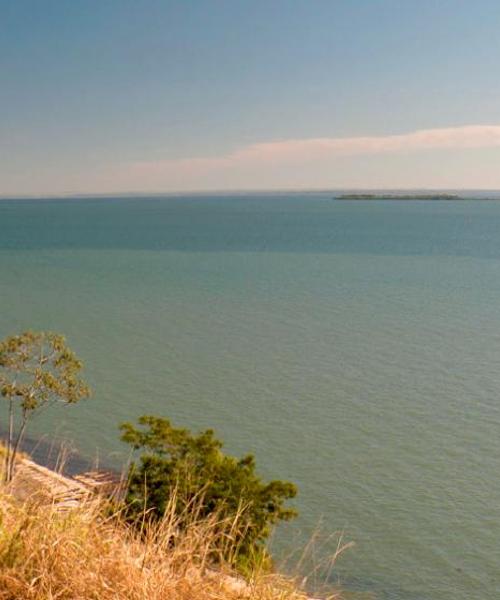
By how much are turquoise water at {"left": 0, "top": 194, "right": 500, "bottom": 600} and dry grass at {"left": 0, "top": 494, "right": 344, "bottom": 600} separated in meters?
12.2

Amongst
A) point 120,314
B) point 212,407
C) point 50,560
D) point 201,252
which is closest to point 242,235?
point 201,252

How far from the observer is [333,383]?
32.1m

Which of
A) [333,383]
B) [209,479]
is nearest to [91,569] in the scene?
[209,479]

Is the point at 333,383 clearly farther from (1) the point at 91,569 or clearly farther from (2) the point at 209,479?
(1) the point at 91,569

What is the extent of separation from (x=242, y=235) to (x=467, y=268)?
6167cm

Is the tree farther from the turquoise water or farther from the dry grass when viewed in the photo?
the dry grass

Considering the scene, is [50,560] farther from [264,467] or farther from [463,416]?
[463,416]

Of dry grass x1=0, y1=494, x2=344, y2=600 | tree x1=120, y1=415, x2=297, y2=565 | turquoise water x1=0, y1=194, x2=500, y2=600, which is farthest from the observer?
turquoise water x1=0, y1=194, x2=500, y2=600

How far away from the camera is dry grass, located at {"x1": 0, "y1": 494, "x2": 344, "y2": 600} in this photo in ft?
13.9

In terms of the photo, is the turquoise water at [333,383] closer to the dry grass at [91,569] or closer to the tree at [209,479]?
the tree at [209,479]

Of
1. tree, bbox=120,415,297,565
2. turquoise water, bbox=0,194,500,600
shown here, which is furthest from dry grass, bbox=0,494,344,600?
turquoise water, bbox=0,194,500,600

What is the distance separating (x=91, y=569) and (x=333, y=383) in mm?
28174

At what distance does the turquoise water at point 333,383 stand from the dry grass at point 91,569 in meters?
12.2

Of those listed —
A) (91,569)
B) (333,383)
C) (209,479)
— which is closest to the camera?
(91,569)
